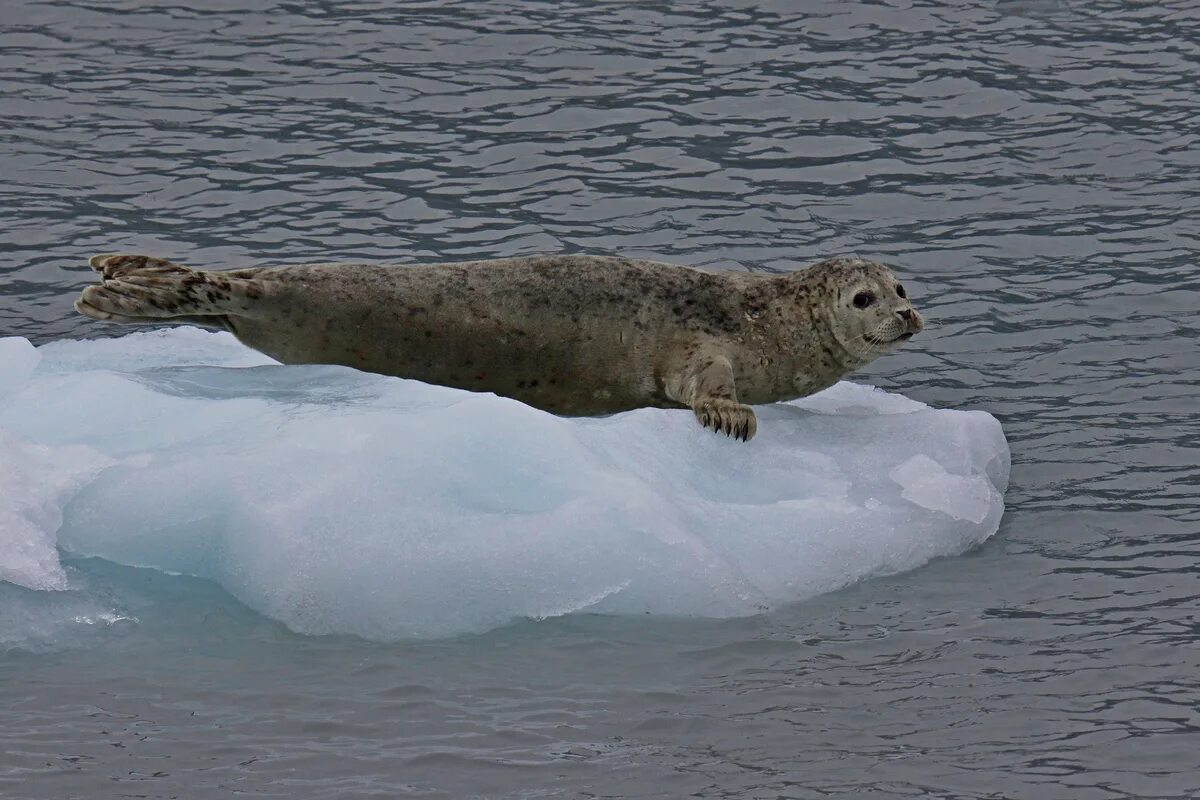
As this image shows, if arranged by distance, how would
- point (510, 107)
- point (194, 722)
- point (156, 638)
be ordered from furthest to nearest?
point (510, 107) → point (156, 638) → point (194, 722)

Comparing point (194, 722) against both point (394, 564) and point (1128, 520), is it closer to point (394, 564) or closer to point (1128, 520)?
point (394, 564)

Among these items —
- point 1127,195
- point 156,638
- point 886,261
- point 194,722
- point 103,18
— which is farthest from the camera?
point 103,18

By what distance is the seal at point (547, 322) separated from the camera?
761 cm

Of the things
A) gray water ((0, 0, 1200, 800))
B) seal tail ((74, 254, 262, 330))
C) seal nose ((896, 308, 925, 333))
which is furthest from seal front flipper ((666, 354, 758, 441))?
seal tail ((74, 254, 262, 330))

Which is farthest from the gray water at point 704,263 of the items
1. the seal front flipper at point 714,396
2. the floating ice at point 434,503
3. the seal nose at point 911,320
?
the seal front flipper at point 714,396

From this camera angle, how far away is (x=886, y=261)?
1069 cm

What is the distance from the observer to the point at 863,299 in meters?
8.02

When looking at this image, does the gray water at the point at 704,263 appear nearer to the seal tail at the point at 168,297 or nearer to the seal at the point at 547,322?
the seal at the point at 547,322

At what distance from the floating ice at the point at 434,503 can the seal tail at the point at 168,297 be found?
0.31m

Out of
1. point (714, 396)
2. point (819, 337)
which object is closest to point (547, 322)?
point (714, 396)

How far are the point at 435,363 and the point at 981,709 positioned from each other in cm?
284

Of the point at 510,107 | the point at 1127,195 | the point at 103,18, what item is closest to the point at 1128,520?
the point at 1127,195

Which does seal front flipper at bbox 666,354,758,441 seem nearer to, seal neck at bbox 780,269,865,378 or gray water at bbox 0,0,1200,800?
seal neck at bbox 780,269,865,378

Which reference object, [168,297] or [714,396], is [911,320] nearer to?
[714,396]
